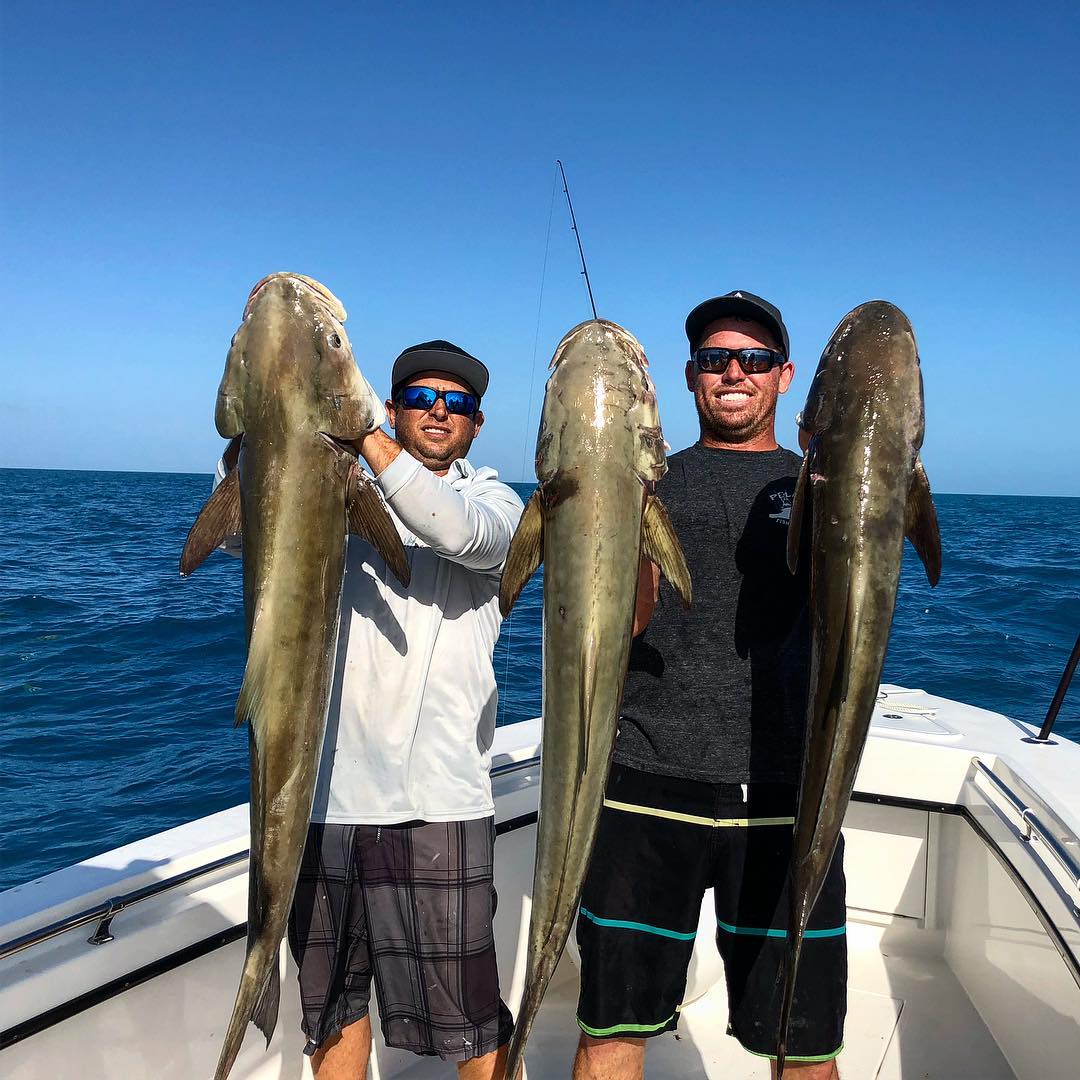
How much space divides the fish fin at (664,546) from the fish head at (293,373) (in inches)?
30.1

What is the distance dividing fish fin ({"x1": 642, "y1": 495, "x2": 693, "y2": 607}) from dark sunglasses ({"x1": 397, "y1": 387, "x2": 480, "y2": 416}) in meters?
1.06

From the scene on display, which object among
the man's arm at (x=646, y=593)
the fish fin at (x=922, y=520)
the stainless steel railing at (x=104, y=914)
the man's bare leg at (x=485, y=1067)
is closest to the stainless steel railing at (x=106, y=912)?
the stainless steel railing at (x=104, y=914)

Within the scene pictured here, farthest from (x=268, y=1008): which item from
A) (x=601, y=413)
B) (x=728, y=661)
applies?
(x=601, y=413)

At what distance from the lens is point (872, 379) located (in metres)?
2.16

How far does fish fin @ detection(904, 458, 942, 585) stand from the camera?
2.17m

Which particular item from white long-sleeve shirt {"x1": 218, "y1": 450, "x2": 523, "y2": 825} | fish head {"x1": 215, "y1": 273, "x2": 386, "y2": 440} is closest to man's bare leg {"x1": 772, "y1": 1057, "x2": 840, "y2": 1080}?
white long-sleeve shirt {"x1": 218, "y1": 450, "x2": 523, "y2": 825}

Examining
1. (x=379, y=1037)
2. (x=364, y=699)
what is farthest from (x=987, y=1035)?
(x=364, y=699)

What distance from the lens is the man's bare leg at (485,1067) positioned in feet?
9.23

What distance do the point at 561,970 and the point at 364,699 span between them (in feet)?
8.15

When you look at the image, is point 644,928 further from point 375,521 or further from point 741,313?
point 741,313

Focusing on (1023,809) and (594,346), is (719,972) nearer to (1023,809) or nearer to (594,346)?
(1023,809)

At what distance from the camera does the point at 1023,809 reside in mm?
3648

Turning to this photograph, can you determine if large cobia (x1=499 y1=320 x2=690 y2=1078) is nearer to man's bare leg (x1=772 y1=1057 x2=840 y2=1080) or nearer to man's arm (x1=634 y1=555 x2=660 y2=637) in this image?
man's arm (x1=634 y1=555 x2=660 y2=637)

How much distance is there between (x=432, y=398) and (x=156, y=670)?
10662 millimetres
